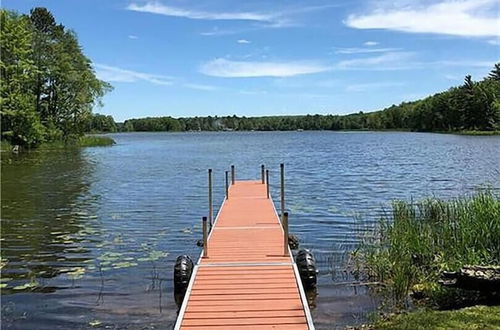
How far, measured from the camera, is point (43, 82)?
56.9m

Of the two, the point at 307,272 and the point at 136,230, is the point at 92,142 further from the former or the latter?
the point at 307,272

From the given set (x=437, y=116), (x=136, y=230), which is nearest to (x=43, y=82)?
(x=136, y=230)

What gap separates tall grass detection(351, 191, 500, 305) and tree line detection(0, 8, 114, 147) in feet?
129

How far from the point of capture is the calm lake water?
28.3 ft

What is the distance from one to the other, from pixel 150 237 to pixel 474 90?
90931 millimetres

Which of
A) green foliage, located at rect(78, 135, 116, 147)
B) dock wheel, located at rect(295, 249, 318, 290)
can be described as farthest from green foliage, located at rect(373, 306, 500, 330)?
green foliage, located at rect(78, 135, 116, 147)

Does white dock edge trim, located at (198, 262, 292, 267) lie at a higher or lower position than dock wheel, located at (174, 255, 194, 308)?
higher

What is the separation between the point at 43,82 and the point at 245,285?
177 ft

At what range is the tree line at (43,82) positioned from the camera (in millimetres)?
45031

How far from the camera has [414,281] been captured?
9.03 meters

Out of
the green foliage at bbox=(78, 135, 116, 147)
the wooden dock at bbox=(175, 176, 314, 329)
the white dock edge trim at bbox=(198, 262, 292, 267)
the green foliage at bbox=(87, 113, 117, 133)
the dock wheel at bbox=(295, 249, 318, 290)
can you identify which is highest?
the green foliage at bbox=(87, 113, 117, 133)

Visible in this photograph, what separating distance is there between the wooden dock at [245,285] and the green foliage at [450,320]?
3.57ft

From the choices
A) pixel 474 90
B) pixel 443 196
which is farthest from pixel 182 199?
pixel 474 90

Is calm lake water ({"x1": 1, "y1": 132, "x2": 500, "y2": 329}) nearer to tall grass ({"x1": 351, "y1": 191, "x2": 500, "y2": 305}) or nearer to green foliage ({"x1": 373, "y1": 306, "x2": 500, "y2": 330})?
tall grass ({"x1": 351, "y1": 191, "x2": 500, "y2": 305})
